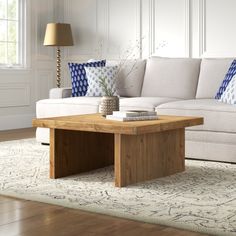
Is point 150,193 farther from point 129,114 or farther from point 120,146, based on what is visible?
point 129,114

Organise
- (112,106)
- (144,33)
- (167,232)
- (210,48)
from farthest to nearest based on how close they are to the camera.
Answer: (144,33), (210,48), (112,106), (167,232)

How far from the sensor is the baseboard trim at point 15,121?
272 inches

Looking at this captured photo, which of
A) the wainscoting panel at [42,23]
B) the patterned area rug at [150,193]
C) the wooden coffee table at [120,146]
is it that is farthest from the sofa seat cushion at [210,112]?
the wainscoting panel at [42,23]

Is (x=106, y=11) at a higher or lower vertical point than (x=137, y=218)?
higher

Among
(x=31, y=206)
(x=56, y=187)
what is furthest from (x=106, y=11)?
(x=31, y=206)

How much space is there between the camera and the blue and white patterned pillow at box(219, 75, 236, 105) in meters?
4.56

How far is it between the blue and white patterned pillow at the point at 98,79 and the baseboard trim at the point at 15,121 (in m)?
1.71

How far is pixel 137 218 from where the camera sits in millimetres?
2711

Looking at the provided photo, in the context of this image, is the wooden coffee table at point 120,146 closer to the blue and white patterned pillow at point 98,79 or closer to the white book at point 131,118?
the white book at point 131,118

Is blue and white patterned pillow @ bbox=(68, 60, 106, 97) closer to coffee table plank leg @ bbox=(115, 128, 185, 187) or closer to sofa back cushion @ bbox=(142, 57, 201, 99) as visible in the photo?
sofa back cushion @ bbox=(142, 57, 201, 99)

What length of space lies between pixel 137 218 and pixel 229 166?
1693 mm

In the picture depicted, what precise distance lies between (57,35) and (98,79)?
5.18ft

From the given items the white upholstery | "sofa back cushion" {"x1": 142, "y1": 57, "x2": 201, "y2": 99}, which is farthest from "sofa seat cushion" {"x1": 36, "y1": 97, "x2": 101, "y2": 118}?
"sofa back cushion" {"x1": 142, "y1": 57, "x2": 201, "y2": 99}

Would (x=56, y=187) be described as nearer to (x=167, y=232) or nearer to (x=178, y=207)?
(x=178, y=207)
